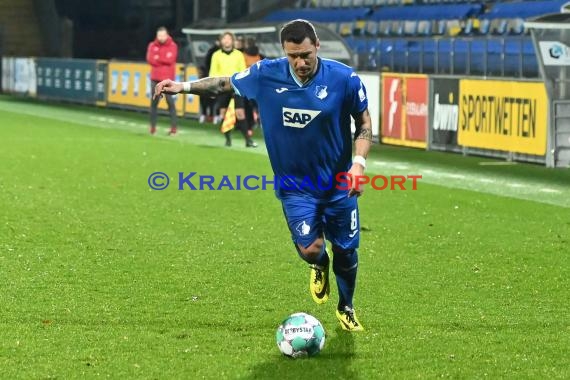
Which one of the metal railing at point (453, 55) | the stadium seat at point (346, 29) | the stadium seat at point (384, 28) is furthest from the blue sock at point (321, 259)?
the stadium seat at point (346, 29)

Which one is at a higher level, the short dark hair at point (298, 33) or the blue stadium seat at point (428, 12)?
the blue stadium seat at point (428, 12)

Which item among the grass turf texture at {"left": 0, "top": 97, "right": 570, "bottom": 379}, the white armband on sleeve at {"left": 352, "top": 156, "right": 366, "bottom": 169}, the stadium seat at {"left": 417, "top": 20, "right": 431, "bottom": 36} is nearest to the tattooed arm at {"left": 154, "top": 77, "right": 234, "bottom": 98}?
the white armband on sleeve at {"left": 352, "top": 156, "right": 366, "bottom": 169}

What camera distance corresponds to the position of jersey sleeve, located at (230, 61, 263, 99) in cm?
793

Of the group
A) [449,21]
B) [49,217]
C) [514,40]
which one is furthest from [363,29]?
[49,217]

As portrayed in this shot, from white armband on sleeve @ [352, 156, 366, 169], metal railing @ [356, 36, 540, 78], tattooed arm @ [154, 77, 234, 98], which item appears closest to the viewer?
white armband on sleeve @ [352, 156, 366, 169]

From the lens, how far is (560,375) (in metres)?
6.93

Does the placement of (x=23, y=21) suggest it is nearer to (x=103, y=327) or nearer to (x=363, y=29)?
(x=363, y=29)

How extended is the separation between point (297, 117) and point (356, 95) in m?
0.35

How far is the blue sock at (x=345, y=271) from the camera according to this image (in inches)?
317

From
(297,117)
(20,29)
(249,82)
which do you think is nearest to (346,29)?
(20,29)

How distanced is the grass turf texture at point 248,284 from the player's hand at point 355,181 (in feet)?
2.83

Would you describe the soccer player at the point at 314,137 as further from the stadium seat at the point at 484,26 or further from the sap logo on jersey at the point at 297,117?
the stadium seat at the point at 484,26

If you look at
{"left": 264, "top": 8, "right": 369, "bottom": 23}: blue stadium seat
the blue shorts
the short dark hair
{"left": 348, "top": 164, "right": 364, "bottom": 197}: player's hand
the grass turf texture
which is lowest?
the grass turf texture

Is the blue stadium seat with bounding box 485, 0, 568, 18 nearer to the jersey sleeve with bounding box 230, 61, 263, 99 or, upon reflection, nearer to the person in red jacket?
the person in red jacket
